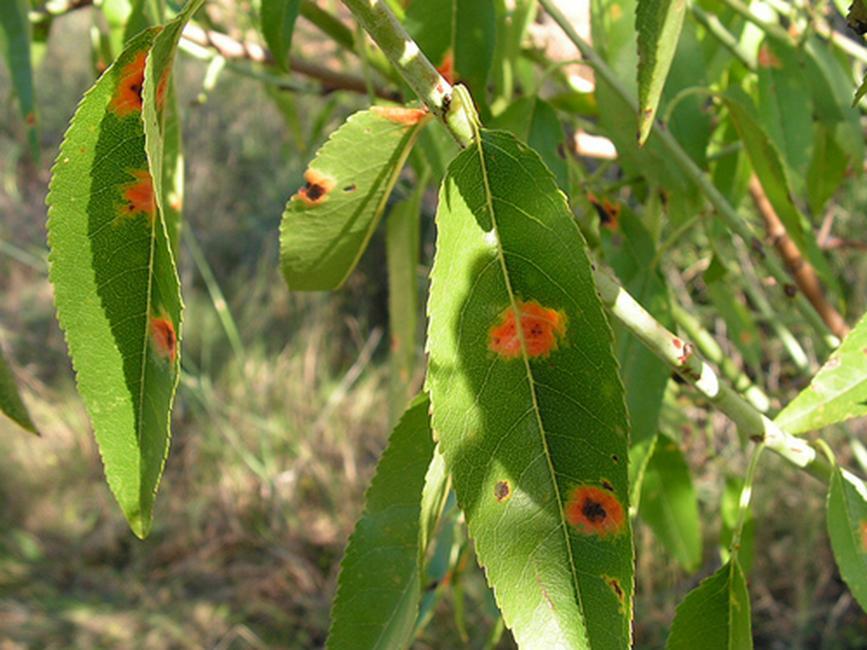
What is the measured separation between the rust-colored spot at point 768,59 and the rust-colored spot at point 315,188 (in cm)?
42

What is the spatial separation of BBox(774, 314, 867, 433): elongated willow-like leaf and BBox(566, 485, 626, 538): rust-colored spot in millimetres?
166

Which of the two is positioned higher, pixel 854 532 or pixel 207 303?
pixel 854 532

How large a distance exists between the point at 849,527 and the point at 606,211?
280 millimetres

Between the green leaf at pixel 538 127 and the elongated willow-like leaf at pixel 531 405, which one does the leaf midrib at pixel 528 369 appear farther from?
the green leaf at pixel 538 127

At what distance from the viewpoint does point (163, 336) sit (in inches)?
15.0

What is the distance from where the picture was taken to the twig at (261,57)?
889 millimetres

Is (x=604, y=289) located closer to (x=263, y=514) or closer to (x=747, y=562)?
(x=747, y=562)

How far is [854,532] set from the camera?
491 mm

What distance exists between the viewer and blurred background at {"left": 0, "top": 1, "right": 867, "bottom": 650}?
2695mm

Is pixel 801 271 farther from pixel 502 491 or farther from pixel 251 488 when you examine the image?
pixel 251 488

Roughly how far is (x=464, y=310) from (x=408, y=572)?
22cm

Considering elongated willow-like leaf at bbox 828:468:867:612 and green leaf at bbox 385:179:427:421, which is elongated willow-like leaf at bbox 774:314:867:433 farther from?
green leaf at bbox 385:179:427:421

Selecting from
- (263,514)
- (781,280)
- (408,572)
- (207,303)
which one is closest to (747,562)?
(781,280)

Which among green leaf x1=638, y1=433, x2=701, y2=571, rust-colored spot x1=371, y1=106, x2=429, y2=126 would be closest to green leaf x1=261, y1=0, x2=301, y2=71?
rust-colored spot x1=371, y1=106, x2=429, y2=126
